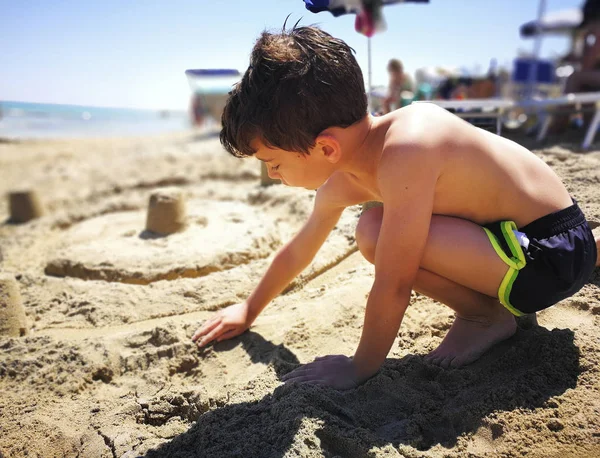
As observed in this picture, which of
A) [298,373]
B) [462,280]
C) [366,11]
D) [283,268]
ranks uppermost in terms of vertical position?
[366,11]

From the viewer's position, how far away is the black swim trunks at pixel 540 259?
1.62m

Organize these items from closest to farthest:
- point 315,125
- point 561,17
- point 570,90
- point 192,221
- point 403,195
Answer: point 403,195
point 315,125
point 192,221
point 570,90
point 561,17

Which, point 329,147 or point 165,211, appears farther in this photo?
point 165,211

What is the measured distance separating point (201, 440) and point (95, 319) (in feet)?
4.47

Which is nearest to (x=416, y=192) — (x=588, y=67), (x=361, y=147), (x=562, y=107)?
(x=361, y=147)

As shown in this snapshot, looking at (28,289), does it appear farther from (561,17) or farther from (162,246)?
(561,17)

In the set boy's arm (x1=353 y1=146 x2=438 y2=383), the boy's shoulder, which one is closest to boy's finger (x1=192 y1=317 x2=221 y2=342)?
boy's arm (x1=353 y1=146 x2=438 y2=383)

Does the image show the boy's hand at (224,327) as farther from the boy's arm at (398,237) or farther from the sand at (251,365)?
the boy's arm at (398,237)

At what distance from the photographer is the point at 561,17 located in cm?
1101

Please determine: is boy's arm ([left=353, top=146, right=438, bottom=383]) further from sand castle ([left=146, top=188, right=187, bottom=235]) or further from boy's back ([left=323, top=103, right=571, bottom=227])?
sand castle ([left=146, top=188, right=187, bottom=235])

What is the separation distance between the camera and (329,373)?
169cm

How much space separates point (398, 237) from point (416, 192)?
15 centimetres

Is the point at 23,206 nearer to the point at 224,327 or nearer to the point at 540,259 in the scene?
the point at 224,327

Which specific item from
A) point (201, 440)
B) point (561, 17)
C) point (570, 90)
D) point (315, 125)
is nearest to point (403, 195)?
point (315, 125)
